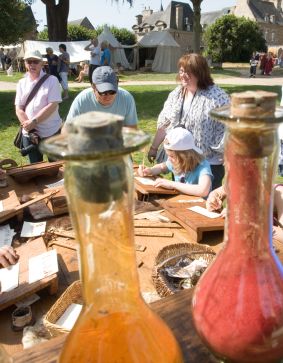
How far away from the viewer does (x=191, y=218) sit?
1935 millimetres

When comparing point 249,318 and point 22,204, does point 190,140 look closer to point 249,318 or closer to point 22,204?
point 22,204

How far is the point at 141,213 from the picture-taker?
7.27 ft

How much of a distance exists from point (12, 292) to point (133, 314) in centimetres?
108

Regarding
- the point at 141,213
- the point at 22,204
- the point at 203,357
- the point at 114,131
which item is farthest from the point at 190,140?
the point at 114,131

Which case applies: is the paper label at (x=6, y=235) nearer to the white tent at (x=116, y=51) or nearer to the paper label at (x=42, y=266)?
the paper label at (x=42, y=266)

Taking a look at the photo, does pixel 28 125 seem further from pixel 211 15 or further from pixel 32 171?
pixel 211 15

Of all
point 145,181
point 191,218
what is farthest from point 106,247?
point 145,181

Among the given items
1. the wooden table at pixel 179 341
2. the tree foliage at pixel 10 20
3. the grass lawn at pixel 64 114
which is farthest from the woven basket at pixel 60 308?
the tree foliage at pixel 10 20

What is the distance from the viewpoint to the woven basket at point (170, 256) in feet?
4.66

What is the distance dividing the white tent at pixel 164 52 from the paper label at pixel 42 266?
3061cm

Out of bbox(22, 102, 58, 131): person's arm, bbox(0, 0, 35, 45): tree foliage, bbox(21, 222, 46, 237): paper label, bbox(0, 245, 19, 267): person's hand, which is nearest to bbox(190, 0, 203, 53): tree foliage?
bbox(0, 0, 35, 45): tree foliage

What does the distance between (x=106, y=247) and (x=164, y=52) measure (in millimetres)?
33315

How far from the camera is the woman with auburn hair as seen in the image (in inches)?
115

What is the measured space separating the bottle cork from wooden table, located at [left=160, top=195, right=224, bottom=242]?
1336 mm
